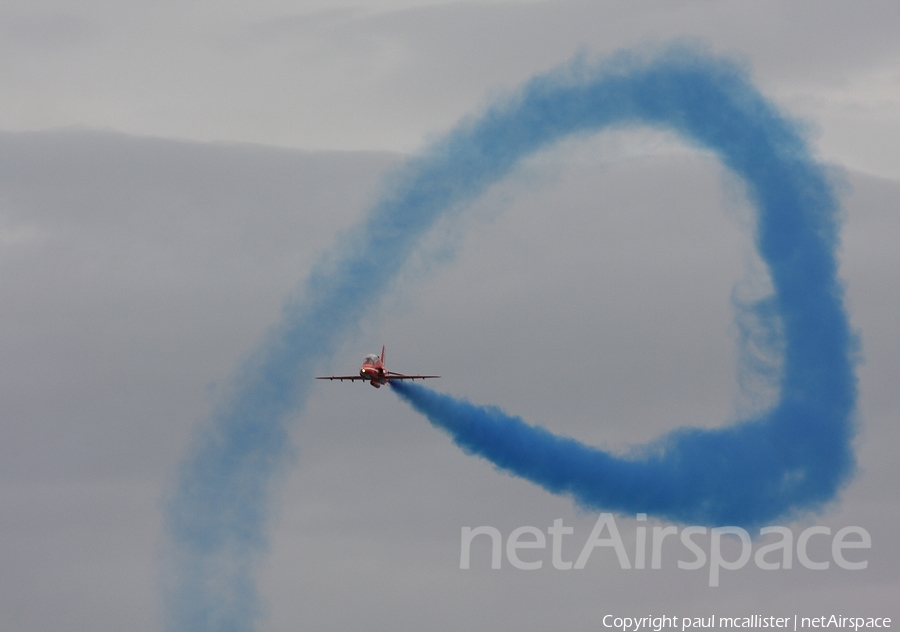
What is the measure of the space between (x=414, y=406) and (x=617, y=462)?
1254 centimetres

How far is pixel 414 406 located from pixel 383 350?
3900 mm

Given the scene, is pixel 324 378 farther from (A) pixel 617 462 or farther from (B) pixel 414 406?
(A) pixel 617 462

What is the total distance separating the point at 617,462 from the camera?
12700 centimetres

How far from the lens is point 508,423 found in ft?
423

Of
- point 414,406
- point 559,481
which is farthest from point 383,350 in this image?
point 559,481

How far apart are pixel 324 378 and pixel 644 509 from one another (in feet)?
67.5

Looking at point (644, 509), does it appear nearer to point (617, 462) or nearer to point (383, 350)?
point (617, 462)

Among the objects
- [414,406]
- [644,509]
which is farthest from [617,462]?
[414,406]

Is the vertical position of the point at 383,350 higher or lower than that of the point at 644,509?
higher

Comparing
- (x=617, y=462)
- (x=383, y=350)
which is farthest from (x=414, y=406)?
(x=617, y=462)

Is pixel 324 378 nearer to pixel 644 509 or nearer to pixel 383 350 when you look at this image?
pixel 383 350

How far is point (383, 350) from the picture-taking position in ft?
422

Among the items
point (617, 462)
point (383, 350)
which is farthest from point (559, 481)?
point (383, 350)

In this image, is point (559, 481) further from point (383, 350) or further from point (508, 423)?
point (383, 350)
